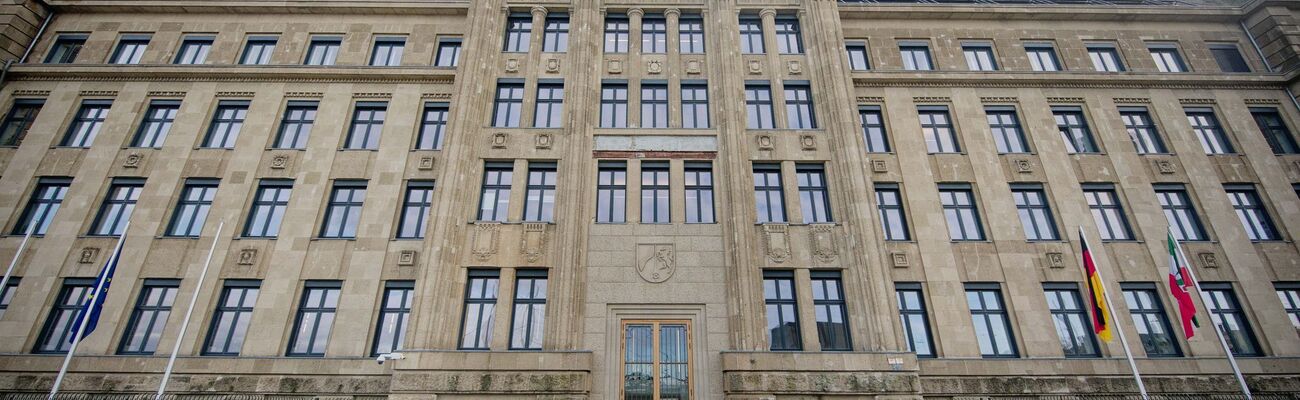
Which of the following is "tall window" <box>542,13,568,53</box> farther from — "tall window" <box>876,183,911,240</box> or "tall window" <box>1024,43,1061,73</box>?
"tall window" <box>1024,43,1061,73</box>

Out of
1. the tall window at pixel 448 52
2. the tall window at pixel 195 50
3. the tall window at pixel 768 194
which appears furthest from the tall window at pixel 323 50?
the tall window at pixel 768 194

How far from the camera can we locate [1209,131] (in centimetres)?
2245

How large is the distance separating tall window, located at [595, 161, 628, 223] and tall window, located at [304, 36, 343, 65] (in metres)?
12.7

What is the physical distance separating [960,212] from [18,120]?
3572 cm

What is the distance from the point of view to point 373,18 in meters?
24.0

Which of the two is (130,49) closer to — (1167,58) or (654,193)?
(654,193)

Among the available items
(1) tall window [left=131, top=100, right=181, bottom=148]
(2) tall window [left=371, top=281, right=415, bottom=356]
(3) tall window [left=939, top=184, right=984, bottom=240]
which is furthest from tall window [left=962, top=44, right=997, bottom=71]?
(1) tall window [left=131, top=100, right=181, bottom=148]

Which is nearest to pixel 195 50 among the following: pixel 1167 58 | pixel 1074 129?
pixel 1074 129

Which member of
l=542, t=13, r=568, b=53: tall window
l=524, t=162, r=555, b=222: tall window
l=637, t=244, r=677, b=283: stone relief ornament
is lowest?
l=637, t=244, r=677, b=283: stone relief ornament

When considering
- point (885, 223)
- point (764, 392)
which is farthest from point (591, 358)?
point (885, 223)

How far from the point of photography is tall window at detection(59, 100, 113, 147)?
70.5 ft

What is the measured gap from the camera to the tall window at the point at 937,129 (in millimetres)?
21703

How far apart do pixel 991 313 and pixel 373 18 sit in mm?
26017

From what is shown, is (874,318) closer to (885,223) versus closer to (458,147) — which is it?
(885,223)
